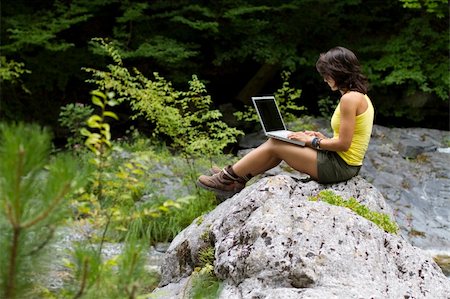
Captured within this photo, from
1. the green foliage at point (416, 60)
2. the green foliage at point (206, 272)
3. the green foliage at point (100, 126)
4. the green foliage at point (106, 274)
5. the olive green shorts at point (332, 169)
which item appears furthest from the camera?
the green foliage at point (416, 60)

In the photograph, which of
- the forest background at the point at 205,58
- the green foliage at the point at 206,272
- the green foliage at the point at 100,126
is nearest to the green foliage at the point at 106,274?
the green foliage at the point at 100,126

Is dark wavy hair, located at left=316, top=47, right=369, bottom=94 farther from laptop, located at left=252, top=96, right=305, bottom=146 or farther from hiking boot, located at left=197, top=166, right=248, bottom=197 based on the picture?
hiking boot, located at left=197, top=166, right=248, bottom=197

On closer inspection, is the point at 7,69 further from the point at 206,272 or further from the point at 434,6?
the point at 434,6

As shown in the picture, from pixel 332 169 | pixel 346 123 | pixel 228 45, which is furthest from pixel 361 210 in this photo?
pixel 228 45

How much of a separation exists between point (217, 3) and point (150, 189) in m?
4.65

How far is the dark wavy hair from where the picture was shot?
384 cm

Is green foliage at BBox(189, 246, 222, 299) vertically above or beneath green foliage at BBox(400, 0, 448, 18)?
beneath

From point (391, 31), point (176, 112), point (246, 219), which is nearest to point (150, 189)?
point (176, 112)

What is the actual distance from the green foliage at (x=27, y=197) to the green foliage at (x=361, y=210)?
90.5 inches

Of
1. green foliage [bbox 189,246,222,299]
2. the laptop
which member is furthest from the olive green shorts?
green foliage [bbox 189,246,222,299]

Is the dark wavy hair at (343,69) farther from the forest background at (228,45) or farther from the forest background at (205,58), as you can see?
the forest background at (228,45)

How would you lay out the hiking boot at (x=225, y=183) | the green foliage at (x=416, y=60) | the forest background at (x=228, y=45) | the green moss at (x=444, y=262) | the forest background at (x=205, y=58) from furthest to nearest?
the forest background at (x=228, y=45) → the green foliage at (x=416, y=60) → the forest background at (x=205, y=58) → the green moss at (x=444, y=262) → the hiking boot at (x=225, y=183)

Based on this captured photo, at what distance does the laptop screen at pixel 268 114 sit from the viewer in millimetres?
4324

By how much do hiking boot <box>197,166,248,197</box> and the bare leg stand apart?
7 centimetres
